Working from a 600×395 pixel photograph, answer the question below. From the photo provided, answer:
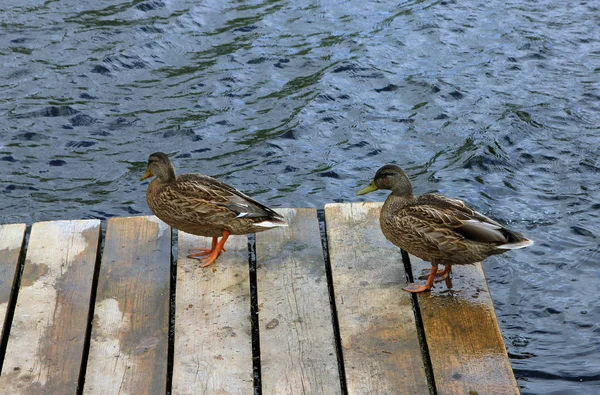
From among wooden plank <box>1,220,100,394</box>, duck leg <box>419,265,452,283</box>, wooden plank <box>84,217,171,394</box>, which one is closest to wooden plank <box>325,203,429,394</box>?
duck leg <box>419,265,452,283</box>

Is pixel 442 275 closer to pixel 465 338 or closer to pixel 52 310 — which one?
pixel 465 338

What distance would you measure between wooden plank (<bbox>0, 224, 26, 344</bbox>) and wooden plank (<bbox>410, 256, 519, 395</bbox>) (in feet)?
7.39

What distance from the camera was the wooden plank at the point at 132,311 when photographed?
4.29 metres

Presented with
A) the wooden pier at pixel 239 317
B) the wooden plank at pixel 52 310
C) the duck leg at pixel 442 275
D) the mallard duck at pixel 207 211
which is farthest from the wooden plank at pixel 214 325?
the duck leg at pixel 442 275

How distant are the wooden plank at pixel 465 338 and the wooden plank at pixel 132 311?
4.49ft

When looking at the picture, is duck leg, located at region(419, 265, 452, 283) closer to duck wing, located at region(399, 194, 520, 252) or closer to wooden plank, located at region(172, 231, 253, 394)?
duck wing, located at region(399, 194, 520, 252)

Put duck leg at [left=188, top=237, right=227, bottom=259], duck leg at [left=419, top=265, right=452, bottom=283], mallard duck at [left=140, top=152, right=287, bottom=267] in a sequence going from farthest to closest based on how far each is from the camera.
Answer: duck leg at [left=188, top=237, right=227, bottom=259] < mallard duck at [left=140, top=152, right=287, bottom=267] < duck leg at [left=419, top=265, right=452, bottom=283]

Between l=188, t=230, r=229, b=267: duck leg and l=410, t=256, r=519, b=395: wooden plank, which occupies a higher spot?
l=410, t=256, r=519, b=395: wooden plank

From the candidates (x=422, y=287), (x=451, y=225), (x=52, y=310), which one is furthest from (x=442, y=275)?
(x=52, y=310)

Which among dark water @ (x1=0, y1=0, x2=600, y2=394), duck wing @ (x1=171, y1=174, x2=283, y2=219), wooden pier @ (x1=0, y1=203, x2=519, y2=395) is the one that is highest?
duck wing @ (x1=171, y1=174, x2=283, y2=219)

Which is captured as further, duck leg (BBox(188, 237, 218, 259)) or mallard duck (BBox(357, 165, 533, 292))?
duck leg (BBox(188, 237, 218, 259))

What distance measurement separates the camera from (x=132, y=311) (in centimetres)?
479

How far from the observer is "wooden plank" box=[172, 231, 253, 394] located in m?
4.27

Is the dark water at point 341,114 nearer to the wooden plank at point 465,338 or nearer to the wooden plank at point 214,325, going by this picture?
the wooden plank at point 465,338
